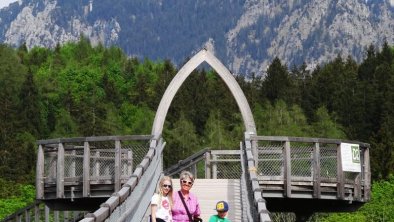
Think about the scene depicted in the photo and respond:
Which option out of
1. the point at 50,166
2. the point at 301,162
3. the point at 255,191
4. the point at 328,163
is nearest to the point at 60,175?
the point at 50,166

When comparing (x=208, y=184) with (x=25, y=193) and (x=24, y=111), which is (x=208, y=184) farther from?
(x=24, y=111)

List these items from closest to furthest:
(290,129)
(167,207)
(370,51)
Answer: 1. (167,207)
2. (290,129)
3. (370,51)

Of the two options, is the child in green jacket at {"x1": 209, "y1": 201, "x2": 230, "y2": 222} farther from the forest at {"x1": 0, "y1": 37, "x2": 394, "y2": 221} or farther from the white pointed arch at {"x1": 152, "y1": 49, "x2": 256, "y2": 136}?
the forest at {"x1": 0, "y1": 37, "x2": 394, "y2": 221}

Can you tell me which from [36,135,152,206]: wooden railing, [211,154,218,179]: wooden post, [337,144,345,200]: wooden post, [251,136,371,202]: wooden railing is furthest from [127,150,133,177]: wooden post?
[211,154,218,179]: wooden post

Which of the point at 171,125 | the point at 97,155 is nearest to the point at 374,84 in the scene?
the point at 171,125

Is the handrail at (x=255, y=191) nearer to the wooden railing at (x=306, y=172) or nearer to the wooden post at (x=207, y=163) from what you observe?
the wooden railing at (x=306, y=172)

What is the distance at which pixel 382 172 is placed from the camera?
277 feet

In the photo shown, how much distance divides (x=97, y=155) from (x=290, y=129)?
80.8 meters

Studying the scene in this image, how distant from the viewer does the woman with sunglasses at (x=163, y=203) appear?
1103 cm

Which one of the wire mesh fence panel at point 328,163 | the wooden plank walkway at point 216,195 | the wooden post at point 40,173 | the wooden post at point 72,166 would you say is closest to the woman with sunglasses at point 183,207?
the wooden plank walkway at point 216,195

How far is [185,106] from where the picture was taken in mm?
119938

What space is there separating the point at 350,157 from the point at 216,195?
3.72m

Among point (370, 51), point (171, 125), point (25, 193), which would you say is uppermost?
point (370, 51)

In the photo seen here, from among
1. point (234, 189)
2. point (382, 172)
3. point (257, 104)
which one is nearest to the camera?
point (234, 189)
